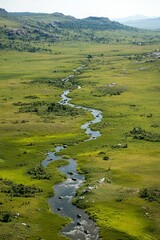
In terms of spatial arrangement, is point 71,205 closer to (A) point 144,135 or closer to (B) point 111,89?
(A) point 144,135

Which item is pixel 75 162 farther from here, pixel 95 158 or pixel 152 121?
pixel 152 121

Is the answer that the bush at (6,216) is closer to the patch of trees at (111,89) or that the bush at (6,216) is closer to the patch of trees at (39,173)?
the patch of trees at (39,173)

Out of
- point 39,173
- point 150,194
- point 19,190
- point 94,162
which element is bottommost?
point 39,173

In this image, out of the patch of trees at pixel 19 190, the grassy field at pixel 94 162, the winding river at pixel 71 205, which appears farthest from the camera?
the patch of trees at pixel 19 190

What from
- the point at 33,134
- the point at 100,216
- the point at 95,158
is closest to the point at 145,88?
the point at 33,134

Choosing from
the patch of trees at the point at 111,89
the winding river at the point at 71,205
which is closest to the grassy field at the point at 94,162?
the winding river at the point at 71,205

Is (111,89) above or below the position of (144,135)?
above

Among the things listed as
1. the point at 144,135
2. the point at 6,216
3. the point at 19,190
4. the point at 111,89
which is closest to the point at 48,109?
the point at 144,135
